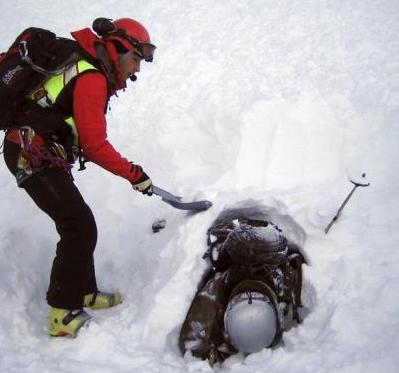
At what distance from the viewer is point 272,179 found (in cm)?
524

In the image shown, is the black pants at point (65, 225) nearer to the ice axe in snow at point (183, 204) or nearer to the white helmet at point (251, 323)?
the ice axe in snow at point (183, 204)

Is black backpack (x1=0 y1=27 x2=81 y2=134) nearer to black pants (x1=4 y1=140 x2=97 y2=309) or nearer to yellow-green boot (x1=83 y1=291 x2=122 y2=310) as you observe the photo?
black pants (x1=4 y1=140 x2=97 y2=309)

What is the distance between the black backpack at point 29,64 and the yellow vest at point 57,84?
4 cm

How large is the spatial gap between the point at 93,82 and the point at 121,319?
2.19m

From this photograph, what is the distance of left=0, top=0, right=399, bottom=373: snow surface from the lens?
353 centimetres

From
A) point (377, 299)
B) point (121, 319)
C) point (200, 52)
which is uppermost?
point (200, 52)

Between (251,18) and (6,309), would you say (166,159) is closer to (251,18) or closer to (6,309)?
(6,309)

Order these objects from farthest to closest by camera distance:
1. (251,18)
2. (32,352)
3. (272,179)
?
1. (251,18)
2. (272,179)
3. (32,352)

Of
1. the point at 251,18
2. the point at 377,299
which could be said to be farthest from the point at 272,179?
the point at 251,18

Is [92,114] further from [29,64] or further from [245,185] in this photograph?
[245,185]

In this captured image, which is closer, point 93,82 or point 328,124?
point 93,82

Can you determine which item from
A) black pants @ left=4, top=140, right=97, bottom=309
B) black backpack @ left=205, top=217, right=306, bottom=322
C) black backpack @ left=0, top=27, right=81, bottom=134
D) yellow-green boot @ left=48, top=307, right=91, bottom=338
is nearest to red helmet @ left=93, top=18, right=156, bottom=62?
black backpack @ left=0, top=27, right=81, bottom=134

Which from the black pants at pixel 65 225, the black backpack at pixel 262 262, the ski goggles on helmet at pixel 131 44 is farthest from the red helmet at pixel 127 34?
the black backpack at pixel 262 262

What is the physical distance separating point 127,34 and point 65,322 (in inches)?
99.9
